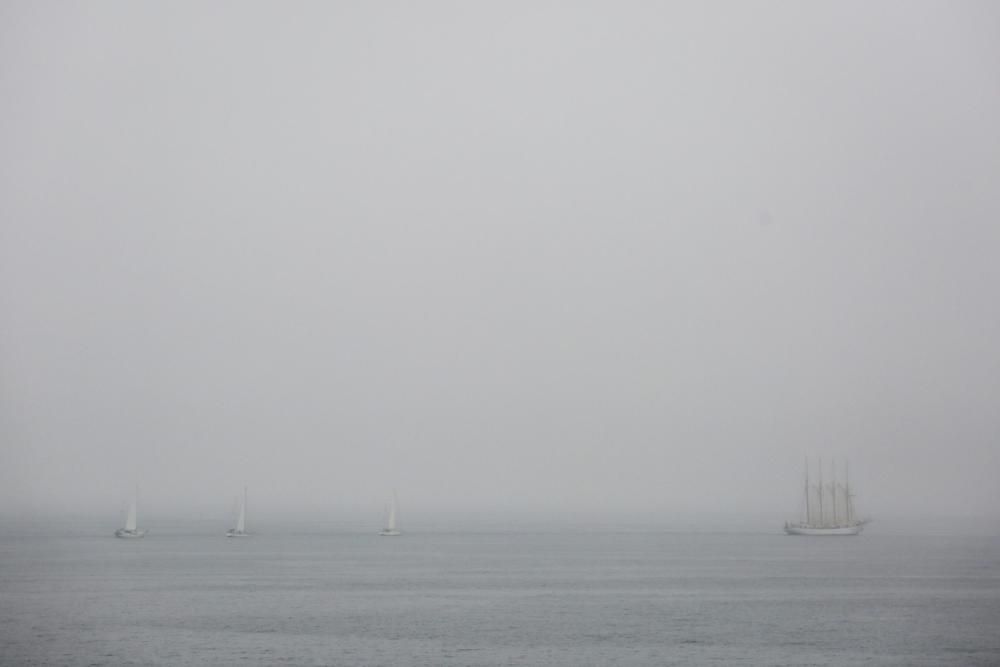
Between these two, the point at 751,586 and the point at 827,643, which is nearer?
the point at 827,643

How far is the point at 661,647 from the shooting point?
7669 cm

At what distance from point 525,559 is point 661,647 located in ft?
307

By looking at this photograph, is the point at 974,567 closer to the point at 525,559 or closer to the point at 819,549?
the point at 819,549

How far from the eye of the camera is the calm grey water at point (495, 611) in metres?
74.1

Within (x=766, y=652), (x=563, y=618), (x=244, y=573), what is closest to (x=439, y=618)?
(x=563, y=618)

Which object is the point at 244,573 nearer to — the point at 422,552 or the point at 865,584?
the point at 422,552

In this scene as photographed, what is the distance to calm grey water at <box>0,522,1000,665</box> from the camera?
74062mm

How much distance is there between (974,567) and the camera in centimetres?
14912

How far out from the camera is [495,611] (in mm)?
95438

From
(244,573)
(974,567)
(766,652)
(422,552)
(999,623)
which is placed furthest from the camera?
(422,552)

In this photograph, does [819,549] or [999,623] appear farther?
[819,549]

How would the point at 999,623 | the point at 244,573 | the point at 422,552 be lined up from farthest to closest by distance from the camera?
the point at 422,552 < the point at 244,573 < the point at 999,623

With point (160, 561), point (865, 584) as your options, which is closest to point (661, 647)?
point (865, 584)

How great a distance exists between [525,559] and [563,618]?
78703 mm
